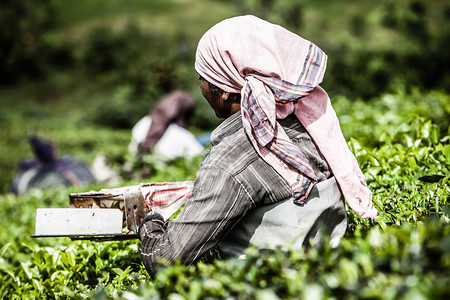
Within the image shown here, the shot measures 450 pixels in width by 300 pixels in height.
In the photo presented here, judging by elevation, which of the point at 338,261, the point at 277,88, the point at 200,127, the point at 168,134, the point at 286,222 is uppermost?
the point at 277,88

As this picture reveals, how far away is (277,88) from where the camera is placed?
1960 millimetres

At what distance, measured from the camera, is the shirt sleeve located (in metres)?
1.87

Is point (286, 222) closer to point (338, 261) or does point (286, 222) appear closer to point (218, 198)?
point (218, 198)

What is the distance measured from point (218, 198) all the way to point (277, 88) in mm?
505

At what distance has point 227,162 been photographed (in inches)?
75.0

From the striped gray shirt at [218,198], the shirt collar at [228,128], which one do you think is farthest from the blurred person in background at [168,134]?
the striped gray shirt at [218,198]

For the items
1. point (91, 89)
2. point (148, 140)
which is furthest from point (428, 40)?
point (91, 89)

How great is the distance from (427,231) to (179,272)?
0.75 m

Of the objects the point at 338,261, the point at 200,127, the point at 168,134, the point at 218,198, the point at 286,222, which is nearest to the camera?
the point at 338,261

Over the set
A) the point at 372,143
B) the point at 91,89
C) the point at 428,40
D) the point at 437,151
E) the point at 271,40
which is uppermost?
the point at 271,40

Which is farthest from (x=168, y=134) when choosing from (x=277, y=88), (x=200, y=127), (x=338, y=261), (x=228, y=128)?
(x=200, y=127)

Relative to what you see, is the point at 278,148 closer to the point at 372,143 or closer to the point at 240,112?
the point at 240,112

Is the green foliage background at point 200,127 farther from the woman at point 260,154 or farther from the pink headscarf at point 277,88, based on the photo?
the pink headscarf at point 277,88

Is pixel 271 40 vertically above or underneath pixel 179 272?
above
